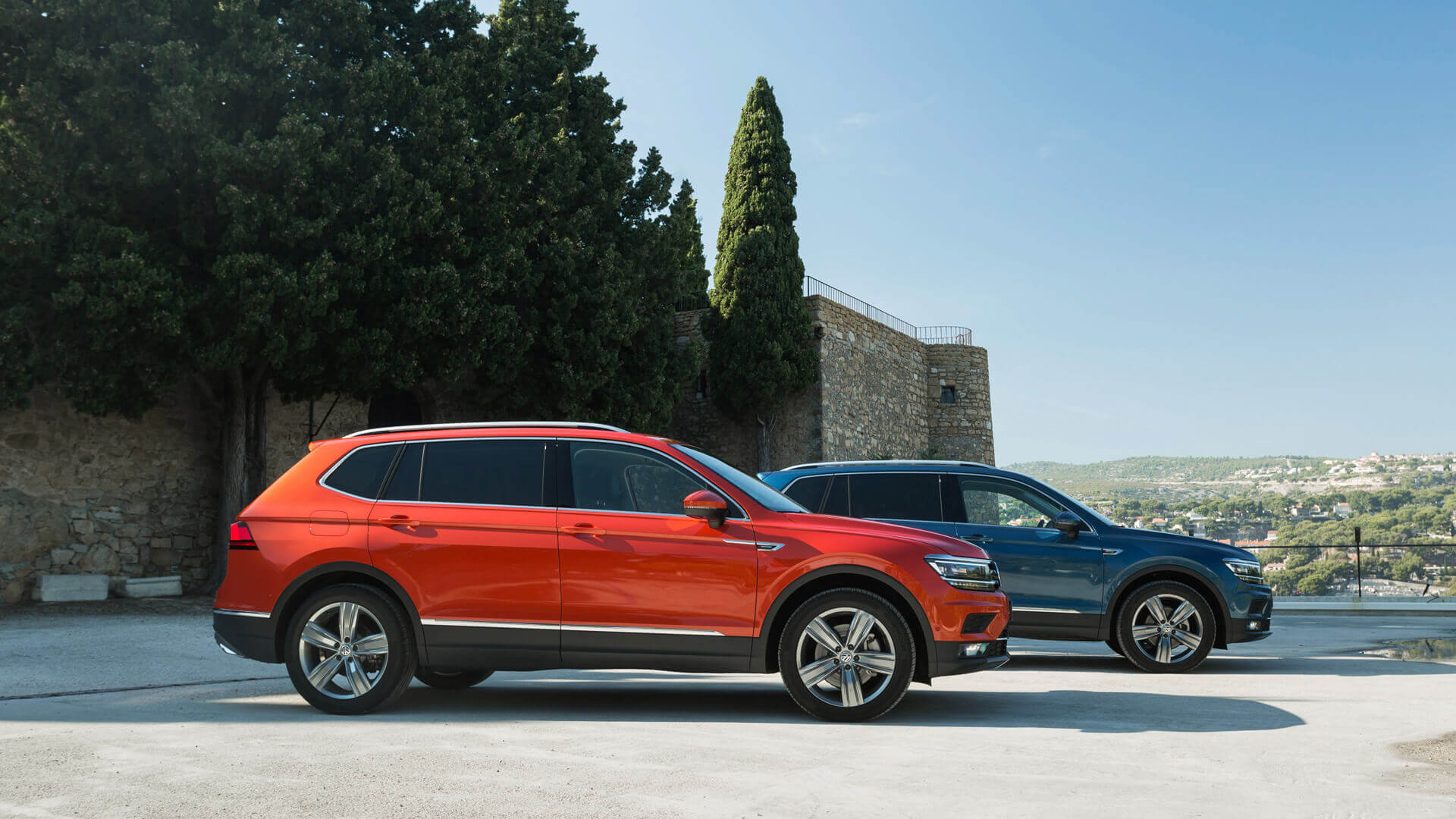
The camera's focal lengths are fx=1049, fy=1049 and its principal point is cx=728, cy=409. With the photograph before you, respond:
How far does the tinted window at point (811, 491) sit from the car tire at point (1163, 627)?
2.74 metres

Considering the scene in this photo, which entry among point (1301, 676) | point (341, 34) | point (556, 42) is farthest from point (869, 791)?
point (556, 42)

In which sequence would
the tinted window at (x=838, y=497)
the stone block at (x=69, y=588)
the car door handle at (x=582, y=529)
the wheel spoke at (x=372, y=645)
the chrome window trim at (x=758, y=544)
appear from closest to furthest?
the chrome window trim at (x=758, y=544) < the car door handle at (x=582, y=529) < the wheel spoke at (x=372, y=645) < the tinted window at (x=838, y=497) < the stone block at (x=69, y=588)

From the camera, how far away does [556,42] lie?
24781mm

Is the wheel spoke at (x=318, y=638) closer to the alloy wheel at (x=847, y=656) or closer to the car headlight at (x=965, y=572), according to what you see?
the alloy wheel at (x=847, y=656)

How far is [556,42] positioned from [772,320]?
868 centimetres

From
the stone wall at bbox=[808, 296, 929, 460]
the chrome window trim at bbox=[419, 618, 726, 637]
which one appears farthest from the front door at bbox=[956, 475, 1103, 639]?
the stone wall at bbox=[808, 296, 929, 460]

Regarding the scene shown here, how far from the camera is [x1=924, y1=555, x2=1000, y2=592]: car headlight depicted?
6.23 metres

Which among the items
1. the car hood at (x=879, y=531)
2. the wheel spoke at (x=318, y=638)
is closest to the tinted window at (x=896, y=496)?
the car hood at (x=879, y=531)

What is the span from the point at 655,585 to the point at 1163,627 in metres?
5.07

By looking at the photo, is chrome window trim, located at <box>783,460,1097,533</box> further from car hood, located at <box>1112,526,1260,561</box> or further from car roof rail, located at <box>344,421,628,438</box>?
car roof rail, located at <box>344,421,628,438</box>

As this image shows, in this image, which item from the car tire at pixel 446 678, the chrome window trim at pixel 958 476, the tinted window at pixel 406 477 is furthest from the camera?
the chrome window trim at pixel 958 476

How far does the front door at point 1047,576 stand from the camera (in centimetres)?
900

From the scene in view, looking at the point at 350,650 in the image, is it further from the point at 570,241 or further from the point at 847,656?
the point at 570,241

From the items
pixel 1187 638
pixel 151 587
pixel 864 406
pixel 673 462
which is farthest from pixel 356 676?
pixel 864 406
